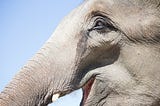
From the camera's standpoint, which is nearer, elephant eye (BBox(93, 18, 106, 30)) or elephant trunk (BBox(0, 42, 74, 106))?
elephant trunk (BBox(0, 42, 74, 106))

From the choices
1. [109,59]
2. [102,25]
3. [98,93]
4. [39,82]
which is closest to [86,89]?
[98,93]

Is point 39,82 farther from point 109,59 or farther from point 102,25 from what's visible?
point 102,25

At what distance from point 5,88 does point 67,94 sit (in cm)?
48

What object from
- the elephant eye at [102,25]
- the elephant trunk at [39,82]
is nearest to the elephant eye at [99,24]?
the elephant eye at [102,25]

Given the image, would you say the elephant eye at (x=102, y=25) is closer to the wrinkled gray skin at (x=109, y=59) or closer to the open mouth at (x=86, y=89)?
the wrinkled gray skin at (x=109, y=59)

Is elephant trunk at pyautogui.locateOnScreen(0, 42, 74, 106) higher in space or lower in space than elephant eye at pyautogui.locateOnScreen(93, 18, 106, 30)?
lower

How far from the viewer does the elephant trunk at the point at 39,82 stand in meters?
4.59

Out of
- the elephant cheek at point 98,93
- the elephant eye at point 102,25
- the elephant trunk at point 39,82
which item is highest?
the elephant eye at point 102,25

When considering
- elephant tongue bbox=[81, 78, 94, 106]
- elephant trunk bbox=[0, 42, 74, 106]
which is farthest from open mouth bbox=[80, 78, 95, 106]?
elephant trunk bbox=[0, 42, 74, 106]

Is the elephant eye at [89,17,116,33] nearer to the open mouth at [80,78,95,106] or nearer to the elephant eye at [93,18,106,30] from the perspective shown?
the elephant eye at [93,18,106,30]

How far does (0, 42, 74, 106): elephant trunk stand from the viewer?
4.59m

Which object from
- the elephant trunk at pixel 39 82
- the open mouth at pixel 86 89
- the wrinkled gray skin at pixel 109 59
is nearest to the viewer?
the elephant trunk at pixel 39 82

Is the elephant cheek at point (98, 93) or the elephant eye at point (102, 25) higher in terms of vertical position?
the elephant eye at point (102, 25)

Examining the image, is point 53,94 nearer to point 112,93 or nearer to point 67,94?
point 67,94
